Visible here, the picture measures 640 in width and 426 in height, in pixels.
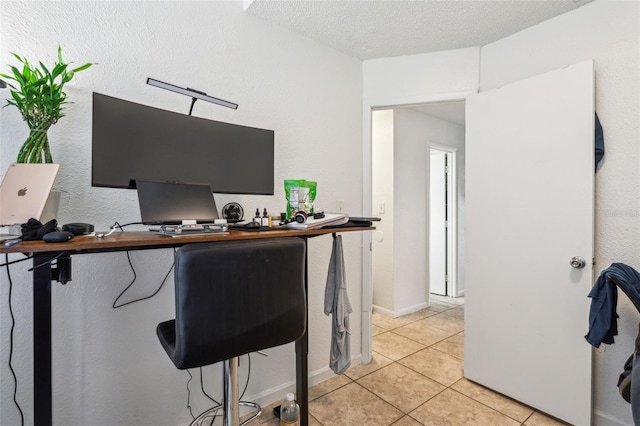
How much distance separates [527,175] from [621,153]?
0.44 metres

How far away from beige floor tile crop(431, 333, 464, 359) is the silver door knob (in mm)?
1273

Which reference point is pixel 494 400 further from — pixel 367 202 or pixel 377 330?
pixel 367 202

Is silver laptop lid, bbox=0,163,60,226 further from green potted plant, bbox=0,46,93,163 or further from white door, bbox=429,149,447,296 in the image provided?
white door, bbox=429,149,447,296

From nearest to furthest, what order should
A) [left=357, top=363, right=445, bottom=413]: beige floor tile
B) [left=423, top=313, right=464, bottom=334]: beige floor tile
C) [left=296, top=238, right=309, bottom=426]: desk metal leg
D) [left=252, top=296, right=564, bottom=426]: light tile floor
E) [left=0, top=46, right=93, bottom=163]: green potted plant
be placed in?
[left=0, top=46, right=93, bottom=163]: green potted plant → [left=296, top=238, right=309, bottom=426]: desk metal leg → [left=252, top=296, right=564, bottom=426]: light tile floor → [left=357, top=363, right=445, bottom=413]: beige floor tile → [left=423, top=313, right=464, bottom=334]: beige floor tile


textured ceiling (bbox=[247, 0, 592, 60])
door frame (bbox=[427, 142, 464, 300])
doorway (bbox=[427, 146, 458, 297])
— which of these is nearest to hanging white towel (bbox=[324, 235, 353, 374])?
textured ceiling (bbox=[247, 0, 592, 60])

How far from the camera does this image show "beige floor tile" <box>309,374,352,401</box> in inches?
80.8

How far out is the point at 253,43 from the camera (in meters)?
1.90

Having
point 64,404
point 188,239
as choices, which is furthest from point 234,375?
point 64,404

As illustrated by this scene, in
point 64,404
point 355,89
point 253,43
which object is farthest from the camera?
point 355,89

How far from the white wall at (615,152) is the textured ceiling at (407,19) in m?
0.20

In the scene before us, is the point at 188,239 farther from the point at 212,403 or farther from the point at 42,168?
the point at 212,403

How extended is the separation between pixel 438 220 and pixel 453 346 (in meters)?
1.93

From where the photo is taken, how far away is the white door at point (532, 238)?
1715mm

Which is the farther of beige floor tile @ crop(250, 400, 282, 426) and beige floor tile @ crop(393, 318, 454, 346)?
beige floor tile @ crop(393, 318, 454, 346)
